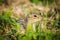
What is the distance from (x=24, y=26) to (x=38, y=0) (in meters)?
1.47

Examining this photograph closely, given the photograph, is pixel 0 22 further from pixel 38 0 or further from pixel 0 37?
pixel 38 0

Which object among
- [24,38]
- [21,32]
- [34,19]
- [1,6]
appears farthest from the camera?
[1,6]

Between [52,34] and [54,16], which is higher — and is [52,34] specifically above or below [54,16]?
below

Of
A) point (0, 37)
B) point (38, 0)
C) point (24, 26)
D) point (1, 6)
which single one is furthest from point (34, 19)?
point (38, 0)

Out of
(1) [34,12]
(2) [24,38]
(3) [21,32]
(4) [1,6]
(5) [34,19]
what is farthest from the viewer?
(4) [1,6]

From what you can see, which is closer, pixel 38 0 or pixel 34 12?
pixel 34 12

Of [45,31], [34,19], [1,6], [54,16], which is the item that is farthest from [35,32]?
[1,6]

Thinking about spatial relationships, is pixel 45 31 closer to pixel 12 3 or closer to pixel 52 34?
pixel 52 34

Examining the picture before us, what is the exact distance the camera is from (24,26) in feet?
8.69

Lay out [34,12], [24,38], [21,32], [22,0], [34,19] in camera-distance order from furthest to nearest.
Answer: [22,0], [34,12], [34,19], [21,32], [24,38]

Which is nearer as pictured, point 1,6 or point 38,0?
point 1,6

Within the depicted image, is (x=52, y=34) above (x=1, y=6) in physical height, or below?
below

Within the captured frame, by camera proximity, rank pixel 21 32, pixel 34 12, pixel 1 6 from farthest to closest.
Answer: pixel 1 6, pixel 34 12, pixel 21 32

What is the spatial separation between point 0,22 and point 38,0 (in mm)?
1626
